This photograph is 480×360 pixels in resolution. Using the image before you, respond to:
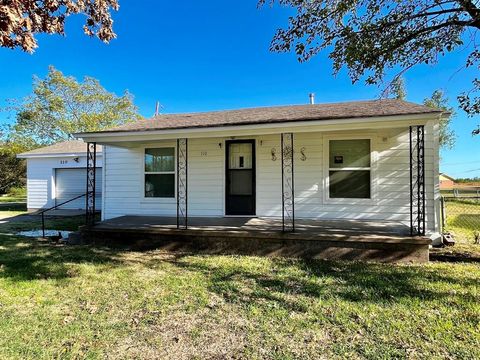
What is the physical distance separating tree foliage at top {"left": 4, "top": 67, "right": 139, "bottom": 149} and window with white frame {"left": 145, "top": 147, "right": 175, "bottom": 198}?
67.4ft

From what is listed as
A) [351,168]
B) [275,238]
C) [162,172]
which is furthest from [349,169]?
[162,172]

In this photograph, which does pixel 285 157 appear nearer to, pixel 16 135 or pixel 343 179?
pixel 343 179

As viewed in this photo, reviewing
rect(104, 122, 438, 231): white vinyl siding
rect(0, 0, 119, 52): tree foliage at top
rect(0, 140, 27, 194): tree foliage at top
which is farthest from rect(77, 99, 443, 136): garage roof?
rect(0, 140, 27, 194): tree foliage at top

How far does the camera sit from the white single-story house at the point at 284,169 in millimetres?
6164

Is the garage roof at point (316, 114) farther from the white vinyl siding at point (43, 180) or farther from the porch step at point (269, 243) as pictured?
the white vinyl siding at point (43, 180)

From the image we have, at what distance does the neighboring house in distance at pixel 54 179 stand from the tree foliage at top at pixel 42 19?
10.6m

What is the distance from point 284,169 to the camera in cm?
741

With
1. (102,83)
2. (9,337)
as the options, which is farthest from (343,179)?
(102,83)

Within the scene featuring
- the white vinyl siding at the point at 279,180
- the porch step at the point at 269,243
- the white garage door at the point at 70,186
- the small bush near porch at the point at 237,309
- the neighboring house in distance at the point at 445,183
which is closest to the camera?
the small bush near porch at the point at 237,309

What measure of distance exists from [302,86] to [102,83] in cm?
2194

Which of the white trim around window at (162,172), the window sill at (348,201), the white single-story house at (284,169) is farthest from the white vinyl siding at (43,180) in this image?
the window sill at (348,201)

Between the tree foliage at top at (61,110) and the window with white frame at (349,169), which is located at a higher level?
the tree foliage at top at (61,110)

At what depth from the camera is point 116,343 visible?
2664 mm

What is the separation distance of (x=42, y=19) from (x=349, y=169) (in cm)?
637
